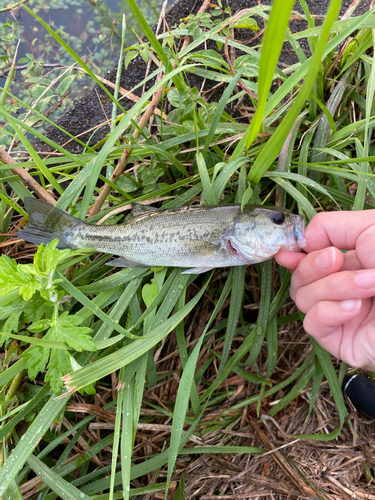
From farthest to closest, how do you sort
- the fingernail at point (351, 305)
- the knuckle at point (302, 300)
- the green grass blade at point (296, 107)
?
1. the knuckle at point (302, 300)
2. the fingernail at point (351, 305)
3. the green grass blade at point (296, 107)

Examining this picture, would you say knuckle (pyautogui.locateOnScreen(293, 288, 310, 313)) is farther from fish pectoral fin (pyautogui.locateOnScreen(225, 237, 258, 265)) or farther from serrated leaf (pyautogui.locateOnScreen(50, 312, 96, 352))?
serrated leaf (pyautogui.locateOnScreen(50, 312, 96, 352))

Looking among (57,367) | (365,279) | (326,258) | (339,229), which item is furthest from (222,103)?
(57,367)

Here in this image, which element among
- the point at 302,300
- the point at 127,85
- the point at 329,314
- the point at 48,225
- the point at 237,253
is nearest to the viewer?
the point at 329,314

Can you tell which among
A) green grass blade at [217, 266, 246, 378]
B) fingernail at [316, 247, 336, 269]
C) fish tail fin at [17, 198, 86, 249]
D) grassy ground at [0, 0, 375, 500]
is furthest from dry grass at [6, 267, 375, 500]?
fish tail fin at [17, 198, 86, 249]

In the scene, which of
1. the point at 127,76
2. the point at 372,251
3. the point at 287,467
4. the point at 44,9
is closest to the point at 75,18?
the point at 44,9

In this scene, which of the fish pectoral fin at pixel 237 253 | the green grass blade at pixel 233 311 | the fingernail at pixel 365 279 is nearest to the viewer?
the fingernail at pixel 365 279

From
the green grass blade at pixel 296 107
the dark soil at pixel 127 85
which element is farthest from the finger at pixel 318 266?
the dark soil at pixel 127 85

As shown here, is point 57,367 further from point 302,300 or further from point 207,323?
point 302,300

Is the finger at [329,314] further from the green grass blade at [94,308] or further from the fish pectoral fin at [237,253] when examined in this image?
the green grass blade at [94,308]
